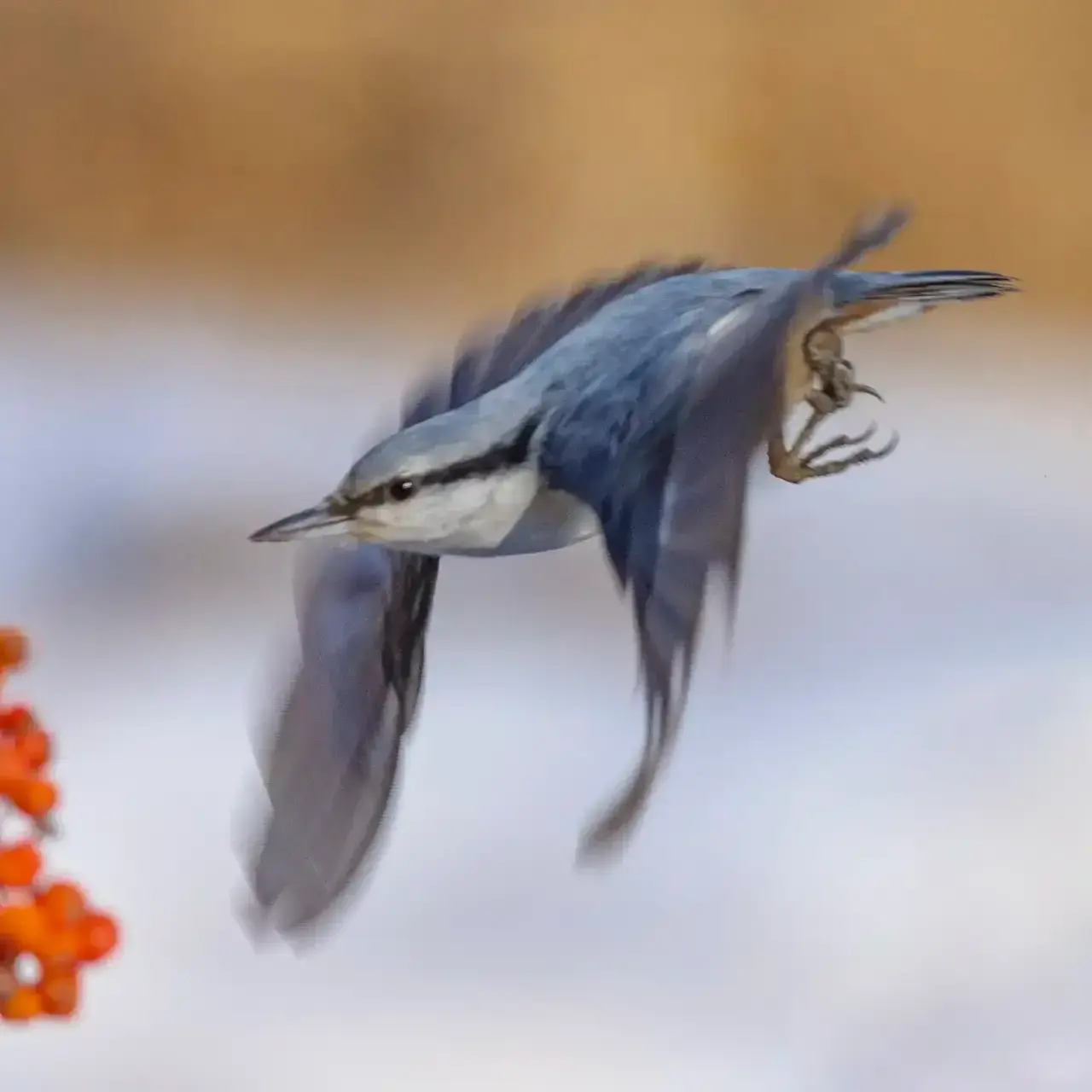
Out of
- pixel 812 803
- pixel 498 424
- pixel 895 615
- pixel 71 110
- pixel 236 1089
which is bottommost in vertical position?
pixel 236 1089

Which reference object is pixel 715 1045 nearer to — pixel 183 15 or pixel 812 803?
pixel 812 803

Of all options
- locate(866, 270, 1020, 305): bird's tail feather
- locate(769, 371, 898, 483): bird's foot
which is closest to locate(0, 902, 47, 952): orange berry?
locate(769, 371, 898, 483): bird's foot

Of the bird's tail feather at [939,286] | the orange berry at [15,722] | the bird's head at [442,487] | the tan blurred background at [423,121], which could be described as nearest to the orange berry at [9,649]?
the orange berry at [15,722]

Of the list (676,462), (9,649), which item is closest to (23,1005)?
(9,649)

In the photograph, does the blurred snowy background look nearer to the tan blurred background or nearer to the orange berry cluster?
the tan blurred background

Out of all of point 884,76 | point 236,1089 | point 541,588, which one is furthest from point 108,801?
point 884,76
